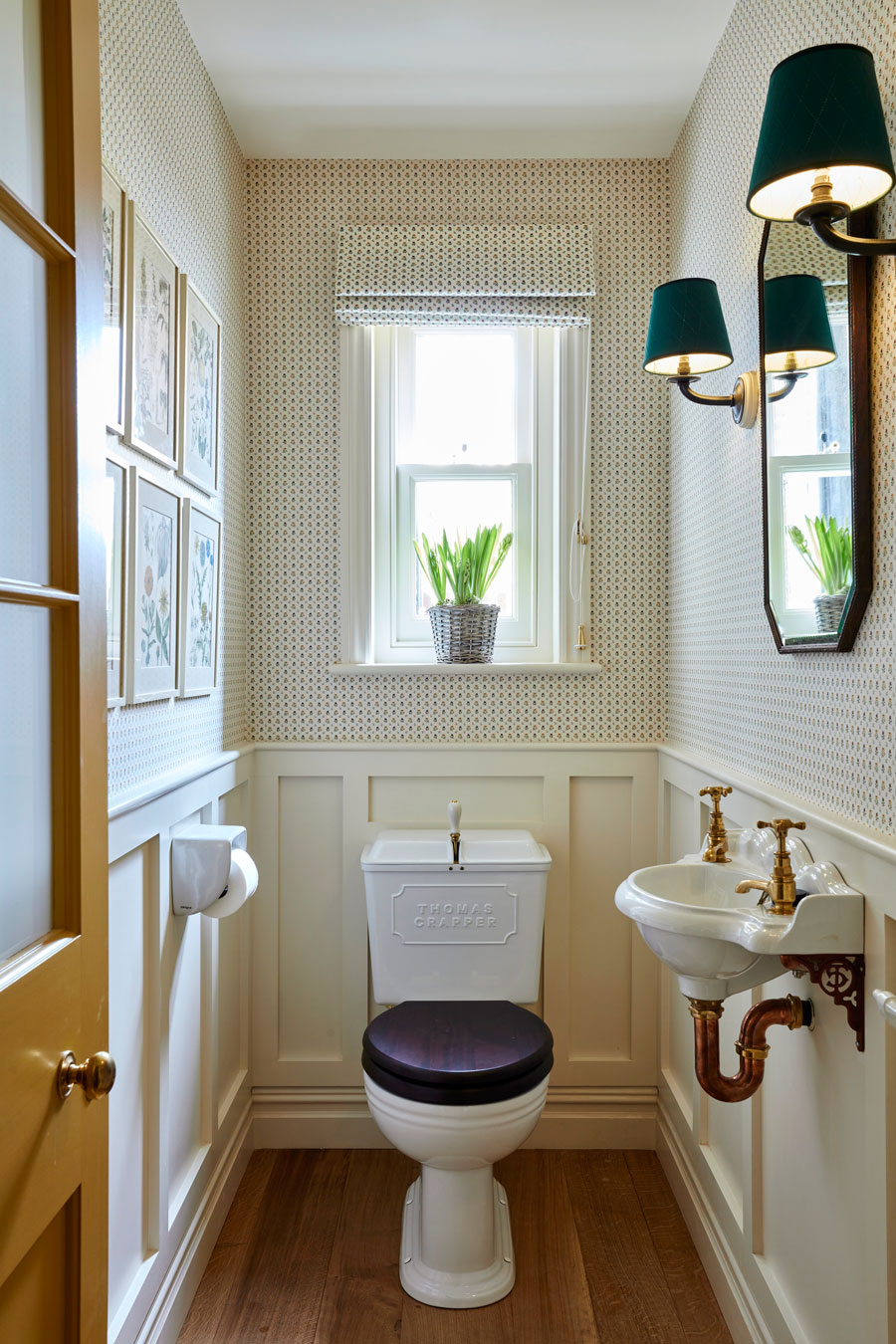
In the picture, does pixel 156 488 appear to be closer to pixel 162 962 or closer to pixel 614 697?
pixel 162 962

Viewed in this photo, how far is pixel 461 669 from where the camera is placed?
227 centimetres

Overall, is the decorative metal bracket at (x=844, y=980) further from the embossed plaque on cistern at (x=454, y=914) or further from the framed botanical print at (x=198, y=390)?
the framed botanical print at (x=198, y=390)

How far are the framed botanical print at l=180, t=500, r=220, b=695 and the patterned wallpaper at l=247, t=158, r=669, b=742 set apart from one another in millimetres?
315

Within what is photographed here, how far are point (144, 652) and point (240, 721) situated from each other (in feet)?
2.47

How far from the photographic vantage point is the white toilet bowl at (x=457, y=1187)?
167 cm

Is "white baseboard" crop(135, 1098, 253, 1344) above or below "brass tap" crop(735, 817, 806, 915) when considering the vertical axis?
below

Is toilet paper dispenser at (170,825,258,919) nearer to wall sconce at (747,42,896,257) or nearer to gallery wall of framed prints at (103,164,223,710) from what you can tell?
gallery wall of framed prints at (103,164,223,710)

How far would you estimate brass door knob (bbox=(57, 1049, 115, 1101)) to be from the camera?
2.86 ft

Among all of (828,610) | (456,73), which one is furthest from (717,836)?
(456,73)

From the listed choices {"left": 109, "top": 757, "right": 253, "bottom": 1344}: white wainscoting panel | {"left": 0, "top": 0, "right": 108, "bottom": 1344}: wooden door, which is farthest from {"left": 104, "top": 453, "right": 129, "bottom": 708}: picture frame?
{"left": 0, "top": 0, "right": 108, "bottom": 1344}: wooden door

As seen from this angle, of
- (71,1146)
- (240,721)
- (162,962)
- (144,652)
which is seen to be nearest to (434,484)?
(240,721)

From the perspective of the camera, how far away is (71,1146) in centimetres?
90

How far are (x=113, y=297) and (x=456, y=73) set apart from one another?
43.8 inches

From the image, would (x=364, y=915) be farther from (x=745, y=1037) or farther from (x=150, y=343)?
(x=150, y=343)
